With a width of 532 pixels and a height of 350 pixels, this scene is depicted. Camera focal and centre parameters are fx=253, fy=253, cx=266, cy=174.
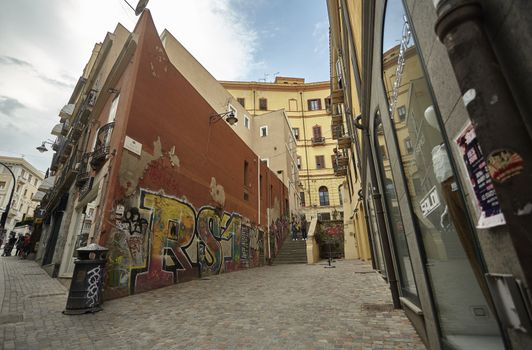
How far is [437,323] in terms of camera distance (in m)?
2.50

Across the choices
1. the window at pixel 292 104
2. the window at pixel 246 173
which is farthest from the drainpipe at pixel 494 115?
the window at pixel 292 104

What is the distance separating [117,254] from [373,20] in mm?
7721

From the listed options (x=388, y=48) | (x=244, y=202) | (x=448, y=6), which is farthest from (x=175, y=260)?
(x=448, y=6)

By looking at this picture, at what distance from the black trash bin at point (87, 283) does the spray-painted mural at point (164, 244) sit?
116cm

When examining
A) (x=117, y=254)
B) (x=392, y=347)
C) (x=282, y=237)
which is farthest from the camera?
(x=282, y=237)

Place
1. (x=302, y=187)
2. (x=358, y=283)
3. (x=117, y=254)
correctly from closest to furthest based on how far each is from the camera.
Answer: (x=117, y=254)
(x=358, y=283)
(x=302, y=187)

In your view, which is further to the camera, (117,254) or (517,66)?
(117,254)

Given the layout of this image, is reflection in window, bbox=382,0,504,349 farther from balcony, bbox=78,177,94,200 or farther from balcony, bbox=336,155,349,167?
balcony, bbox=336,155,349,167

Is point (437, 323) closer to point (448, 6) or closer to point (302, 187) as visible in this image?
point (448, 6)

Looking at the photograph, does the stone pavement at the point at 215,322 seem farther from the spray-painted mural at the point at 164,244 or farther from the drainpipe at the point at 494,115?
the drainpipe at the point at 494,115

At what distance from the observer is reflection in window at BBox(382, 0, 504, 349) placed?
1936mm

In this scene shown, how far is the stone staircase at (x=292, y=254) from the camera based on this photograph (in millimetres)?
17936

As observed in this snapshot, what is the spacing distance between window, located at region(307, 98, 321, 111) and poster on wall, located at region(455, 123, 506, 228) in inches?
1446

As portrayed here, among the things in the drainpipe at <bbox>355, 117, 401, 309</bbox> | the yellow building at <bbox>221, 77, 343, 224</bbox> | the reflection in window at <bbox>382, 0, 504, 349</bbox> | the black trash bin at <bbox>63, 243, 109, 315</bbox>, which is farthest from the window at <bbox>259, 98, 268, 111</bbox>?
the reflection in window at <bbox>382, 0, 504, 349</bbox>
